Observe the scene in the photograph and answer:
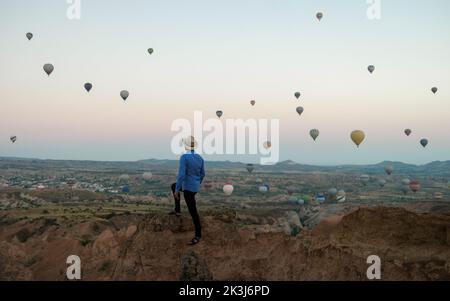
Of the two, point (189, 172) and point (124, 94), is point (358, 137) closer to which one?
point (124, 94)

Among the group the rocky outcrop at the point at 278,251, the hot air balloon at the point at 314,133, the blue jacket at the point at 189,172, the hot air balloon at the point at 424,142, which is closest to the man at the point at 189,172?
the blue jacket at the point at 189,172

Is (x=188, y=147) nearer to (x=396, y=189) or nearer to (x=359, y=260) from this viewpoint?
(x=359, y=260)

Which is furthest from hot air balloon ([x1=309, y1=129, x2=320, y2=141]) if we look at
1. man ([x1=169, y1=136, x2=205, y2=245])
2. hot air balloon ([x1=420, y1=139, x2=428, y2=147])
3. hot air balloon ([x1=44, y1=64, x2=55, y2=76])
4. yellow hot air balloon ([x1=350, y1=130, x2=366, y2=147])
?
man ([x1=169, y1=136, x2=205, y2=245])

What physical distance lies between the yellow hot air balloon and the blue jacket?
3676 cm

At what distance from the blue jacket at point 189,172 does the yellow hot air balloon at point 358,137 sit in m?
36.8

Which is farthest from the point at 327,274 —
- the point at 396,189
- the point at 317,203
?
the point at 396,189

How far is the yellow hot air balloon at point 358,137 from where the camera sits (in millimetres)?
44062

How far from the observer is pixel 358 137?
145 ft

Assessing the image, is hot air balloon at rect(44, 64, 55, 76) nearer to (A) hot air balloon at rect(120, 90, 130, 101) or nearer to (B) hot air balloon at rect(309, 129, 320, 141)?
(A) hot air balloon at rect(120, 90, 130, 101)

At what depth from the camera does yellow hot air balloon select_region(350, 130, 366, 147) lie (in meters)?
44.1

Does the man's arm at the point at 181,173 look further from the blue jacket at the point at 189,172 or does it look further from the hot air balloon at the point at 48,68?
the hot air balloon at the point at 48,68

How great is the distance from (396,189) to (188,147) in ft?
600

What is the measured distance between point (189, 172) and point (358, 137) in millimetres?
37160
